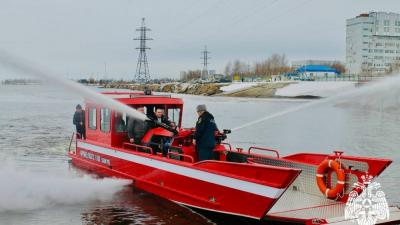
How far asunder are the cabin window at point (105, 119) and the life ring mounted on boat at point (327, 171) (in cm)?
723

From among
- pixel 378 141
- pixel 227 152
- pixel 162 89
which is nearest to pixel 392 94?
pixel 378 141

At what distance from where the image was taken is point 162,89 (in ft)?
590

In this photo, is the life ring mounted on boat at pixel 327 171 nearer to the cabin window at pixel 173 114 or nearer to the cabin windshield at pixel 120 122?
the cabin window at pixel 173 114

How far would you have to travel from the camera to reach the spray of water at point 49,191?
44.7 feet

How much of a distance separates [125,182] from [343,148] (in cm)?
1493

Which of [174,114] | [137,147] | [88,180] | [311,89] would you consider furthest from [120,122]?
[311,89]

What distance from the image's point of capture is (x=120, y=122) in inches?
615

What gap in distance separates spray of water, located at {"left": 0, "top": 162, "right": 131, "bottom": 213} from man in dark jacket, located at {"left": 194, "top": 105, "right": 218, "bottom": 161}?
10.2 feet

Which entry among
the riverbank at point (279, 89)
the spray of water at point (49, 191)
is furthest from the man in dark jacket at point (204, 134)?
the riverbank at point (279, 89)

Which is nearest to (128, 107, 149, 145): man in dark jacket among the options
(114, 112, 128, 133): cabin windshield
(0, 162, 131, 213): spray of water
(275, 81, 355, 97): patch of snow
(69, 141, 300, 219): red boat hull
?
(69, 141, 300, 219): red boat hull

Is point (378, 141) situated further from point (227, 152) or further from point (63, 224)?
point (63, 224)

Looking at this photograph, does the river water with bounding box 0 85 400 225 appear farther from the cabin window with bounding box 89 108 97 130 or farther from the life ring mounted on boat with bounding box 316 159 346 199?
the life ring mounted on boat with bounding box 316 159 346 199

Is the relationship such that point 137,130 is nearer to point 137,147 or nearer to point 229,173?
point 137,147

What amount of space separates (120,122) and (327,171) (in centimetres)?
708
